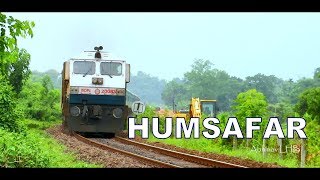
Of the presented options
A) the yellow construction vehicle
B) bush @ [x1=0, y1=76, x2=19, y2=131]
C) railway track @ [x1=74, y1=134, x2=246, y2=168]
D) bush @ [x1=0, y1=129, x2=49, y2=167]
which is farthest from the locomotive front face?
bush @ [x1=0, y1=129, x2=49, y2=167]

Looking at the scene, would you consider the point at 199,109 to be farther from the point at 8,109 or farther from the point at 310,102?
Result: the point at 8,109

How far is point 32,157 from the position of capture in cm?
729

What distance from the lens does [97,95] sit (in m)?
12.6

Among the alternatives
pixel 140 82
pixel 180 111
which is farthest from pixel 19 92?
pixel 180 111

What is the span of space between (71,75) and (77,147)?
2222 mm

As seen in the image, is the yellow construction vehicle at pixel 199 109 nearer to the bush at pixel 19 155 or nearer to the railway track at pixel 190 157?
the railway track at pixel 190 157

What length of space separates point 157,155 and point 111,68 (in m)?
3.10

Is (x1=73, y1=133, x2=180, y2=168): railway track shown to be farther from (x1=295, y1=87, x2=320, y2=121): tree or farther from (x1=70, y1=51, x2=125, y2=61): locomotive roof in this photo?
(x1=295, y1=87, x2=320, y2=121): tree

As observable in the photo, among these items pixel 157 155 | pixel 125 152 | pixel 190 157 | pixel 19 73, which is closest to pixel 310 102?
pixel 190 157

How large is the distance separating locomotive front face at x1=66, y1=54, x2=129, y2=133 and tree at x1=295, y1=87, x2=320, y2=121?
3.98 m

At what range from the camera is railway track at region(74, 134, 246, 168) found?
27.6ft

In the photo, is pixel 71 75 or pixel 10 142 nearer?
pixel 10 142
